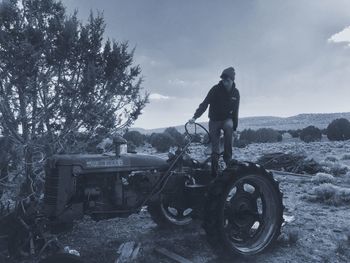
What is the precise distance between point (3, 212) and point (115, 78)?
379cm

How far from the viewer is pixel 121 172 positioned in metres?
5.17

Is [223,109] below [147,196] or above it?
above

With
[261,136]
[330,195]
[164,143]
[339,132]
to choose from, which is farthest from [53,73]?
[261,136]

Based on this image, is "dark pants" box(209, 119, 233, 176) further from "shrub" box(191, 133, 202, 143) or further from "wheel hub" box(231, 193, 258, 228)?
"wheel hub" box(231, 193, 258, 228)

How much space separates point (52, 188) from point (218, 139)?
261cm

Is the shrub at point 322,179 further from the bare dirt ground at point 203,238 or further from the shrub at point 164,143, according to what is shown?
the shrub at point 164,143

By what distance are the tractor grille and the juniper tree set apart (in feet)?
9.09

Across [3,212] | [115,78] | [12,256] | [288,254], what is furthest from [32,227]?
[115,78]

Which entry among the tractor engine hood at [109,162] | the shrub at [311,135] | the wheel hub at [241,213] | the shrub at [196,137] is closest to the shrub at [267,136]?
the shrub at [311,135]

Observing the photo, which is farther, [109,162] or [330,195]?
[330,195]

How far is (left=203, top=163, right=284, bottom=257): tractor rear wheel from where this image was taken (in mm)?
4848

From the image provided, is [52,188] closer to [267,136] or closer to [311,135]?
[311,135]

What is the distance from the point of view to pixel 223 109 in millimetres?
5961

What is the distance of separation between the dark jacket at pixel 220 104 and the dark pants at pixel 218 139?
102 millimetres
